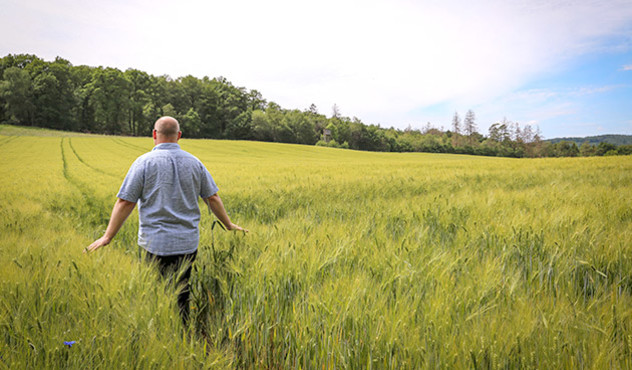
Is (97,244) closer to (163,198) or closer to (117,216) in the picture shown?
(117,216)

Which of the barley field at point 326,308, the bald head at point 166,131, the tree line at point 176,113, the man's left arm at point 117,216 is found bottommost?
the barley field at point 326,308

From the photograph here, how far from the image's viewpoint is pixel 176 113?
85375 millimetres

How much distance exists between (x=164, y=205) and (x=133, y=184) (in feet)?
0.97

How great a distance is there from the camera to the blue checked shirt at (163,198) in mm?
2359

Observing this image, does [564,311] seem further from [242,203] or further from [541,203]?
[242,203]

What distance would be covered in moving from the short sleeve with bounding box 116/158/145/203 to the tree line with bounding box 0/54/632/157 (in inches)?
3096

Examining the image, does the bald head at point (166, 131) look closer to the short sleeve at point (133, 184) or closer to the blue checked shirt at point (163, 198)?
the blue checked shirt at point (163, 198)

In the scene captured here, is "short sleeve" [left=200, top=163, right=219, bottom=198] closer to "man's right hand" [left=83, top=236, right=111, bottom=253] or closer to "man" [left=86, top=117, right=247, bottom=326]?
"man" [left=86, top=117, right=247, bottom=326]

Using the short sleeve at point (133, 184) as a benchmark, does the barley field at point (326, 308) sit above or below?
below

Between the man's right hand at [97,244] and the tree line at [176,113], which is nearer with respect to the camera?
the man's right hand at [97,244]

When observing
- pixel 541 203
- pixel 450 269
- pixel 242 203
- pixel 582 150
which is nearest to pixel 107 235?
pixel 450 269

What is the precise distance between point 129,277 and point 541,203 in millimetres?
5038

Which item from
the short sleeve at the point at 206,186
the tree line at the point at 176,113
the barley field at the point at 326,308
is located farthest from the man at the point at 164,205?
the tree line at the point at 176,113

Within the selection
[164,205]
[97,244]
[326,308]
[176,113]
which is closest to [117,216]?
[97,244]
